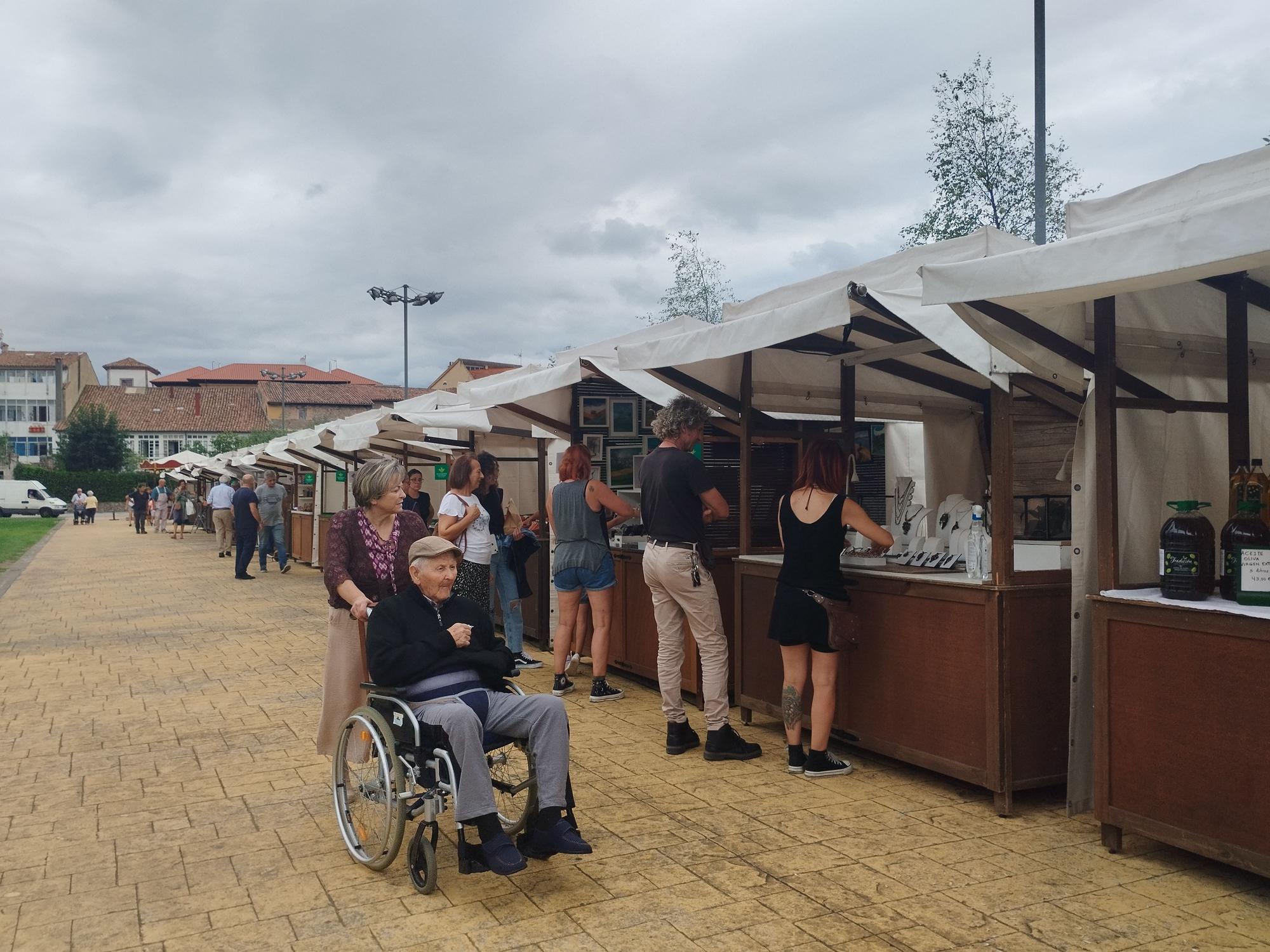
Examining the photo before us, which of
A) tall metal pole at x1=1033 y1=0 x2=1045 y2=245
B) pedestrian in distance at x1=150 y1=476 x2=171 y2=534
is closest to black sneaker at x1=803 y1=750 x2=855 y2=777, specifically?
tall metal pole at x1=1033 y1=0 x2=1045 y2=245

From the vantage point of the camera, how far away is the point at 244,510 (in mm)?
18125

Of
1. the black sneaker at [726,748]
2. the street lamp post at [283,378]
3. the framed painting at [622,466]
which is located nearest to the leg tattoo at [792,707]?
the black sneaker at [726,748]

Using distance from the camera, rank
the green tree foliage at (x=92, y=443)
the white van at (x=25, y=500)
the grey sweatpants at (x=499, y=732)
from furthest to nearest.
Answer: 1. the green tree foliage at (x=92, y=443)
2. the white van at (x=25, y=500)
3. the grey sweatpants at (x=499, y=732)

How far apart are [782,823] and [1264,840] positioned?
1.77 m

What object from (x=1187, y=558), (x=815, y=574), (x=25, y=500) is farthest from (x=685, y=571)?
(x=25, y=500)

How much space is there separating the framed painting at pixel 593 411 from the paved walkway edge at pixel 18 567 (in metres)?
11.1

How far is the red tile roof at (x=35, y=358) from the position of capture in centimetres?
9075

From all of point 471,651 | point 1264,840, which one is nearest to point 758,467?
point 471,651

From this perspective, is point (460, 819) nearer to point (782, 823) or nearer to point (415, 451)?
point (782, 823)

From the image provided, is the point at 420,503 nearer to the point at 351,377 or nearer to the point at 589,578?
the point at 589,578

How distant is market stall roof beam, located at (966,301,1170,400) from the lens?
4207 millimetres

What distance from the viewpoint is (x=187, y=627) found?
11.6 m

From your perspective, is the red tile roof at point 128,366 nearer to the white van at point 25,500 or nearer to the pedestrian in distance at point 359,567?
the white van at point 25,500

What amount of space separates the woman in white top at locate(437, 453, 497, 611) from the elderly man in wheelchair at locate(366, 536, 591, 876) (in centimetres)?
335
